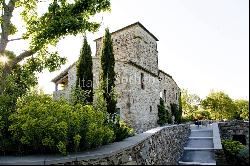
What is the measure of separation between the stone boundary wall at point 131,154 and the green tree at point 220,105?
33.9 metres

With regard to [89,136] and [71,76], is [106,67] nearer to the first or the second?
[71,76]

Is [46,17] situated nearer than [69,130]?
No

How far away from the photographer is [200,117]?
50.3 meters

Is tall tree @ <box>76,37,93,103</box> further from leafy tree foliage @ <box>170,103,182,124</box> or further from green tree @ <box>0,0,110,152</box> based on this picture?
leafy tree foliage @ <box>170,103,182,124</box>

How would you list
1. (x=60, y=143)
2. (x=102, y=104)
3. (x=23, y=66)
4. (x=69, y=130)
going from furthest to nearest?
(x=23, y=66) → (x=102, y=104) → (x=69, y=130) → (x=60, y=143)

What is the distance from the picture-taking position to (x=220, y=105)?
52.3m

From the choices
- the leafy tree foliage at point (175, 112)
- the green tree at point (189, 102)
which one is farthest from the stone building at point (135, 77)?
the green tree at point (189, 102)

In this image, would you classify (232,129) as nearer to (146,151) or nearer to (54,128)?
(146,151)

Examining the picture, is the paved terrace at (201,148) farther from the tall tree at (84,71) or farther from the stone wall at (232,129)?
the tall tree at (84,71)

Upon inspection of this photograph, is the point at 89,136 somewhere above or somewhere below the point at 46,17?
below

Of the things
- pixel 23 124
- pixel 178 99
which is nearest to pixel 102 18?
pixel 23 124

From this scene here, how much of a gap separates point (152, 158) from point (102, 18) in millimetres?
7333

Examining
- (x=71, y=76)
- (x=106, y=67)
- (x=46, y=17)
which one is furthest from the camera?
(x=71, y=76)

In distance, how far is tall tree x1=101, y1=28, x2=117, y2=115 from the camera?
60.8 ft
